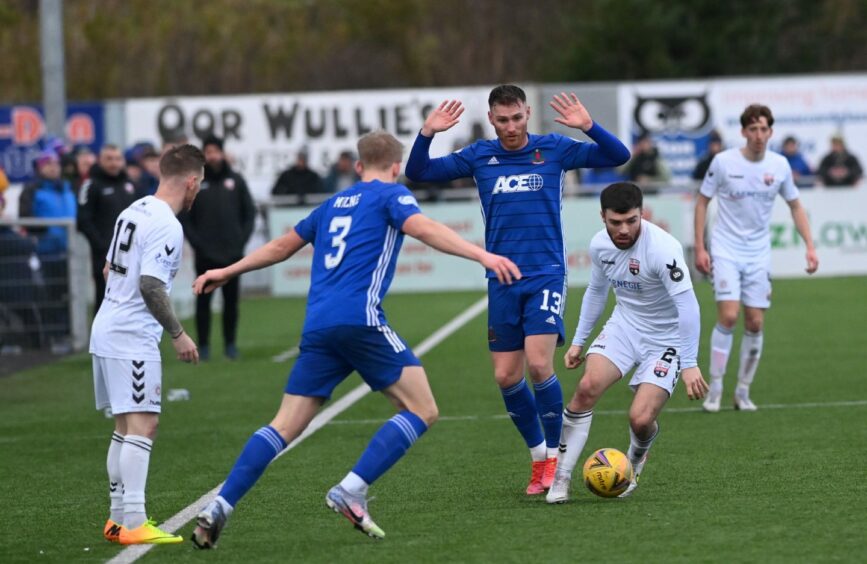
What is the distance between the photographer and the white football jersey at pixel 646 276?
8.38 meters

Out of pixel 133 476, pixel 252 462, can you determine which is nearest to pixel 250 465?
pixel 252 462

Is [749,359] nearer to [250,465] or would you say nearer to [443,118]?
[443,118]

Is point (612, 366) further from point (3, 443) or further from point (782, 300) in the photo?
point (782, 300)

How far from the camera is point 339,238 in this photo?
7.30 meters

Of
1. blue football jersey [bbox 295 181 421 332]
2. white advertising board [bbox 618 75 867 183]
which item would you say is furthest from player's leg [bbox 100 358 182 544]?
white advertising board [bbox 618 75 867 183]

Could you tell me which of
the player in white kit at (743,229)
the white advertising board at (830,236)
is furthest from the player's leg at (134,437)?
the white advertising board at (830,236)

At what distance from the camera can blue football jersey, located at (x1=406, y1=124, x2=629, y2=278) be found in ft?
28.5

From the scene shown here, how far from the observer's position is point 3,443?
455 inches

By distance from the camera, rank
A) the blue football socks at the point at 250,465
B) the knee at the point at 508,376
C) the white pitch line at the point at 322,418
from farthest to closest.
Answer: the knee at the point at 508,376 < the white pitch line at the point at 322,418 < the blue football socks at the point at 250,465

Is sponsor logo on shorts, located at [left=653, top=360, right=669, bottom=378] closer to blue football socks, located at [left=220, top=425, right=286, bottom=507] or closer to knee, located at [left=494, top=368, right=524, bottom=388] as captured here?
knee, located at [left=494, top=368, right=524, bottom=388]

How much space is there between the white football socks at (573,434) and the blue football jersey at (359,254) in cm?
164

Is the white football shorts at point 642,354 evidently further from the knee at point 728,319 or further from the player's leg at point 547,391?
the knee at point 728,319

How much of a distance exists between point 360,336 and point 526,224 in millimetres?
1800

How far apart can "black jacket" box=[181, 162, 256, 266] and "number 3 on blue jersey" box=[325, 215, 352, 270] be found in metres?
8.78
